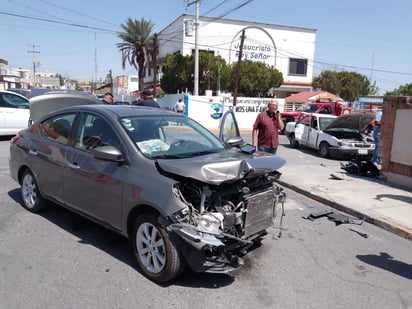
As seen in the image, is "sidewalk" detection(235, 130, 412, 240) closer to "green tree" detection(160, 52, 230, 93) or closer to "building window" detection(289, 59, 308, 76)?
"green tree" detection(160, 52, 230, 93)

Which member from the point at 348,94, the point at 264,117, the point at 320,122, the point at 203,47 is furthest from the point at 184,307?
the point at 348,94

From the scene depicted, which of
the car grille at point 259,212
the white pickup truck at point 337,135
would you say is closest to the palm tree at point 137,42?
the white pickup truck at point 337,135

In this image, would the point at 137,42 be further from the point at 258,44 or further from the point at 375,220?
the point at 375,220

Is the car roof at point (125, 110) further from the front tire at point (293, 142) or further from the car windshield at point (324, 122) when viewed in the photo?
the front tire at point (293, 142)

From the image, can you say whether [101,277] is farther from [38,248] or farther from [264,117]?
[264,117]

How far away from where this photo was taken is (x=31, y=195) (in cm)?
524

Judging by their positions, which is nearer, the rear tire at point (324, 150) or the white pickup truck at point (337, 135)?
the white pickup truck at point (337, 135)

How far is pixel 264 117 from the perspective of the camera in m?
7.43

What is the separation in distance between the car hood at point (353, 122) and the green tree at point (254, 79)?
19.4 metres

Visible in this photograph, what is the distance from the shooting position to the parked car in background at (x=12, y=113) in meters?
12.8

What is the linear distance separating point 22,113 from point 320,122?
11248 millimetres

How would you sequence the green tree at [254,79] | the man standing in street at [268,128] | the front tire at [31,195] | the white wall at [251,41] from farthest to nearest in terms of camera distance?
the white wall at [251,41], the green tree at [254,79], the man standing in street at [268,128], the front tire at [31,195]

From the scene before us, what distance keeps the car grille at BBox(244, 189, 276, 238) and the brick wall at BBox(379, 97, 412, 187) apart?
579 cm

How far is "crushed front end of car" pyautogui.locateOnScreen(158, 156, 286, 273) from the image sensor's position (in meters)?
3.20
